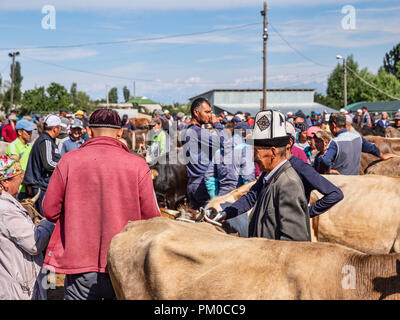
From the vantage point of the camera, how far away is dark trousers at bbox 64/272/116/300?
3.04 m

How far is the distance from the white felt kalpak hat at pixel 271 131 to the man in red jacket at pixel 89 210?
0.83 meters

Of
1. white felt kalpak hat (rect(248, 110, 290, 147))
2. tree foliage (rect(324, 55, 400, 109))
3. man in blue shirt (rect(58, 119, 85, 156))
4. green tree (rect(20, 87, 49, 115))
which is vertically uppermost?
tree foliage (rect(324, 55, 400, 109))

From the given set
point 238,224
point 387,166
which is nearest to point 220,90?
point 387,166

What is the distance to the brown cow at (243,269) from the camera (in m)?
2.27

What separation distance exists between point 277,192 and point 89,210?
1.19 m

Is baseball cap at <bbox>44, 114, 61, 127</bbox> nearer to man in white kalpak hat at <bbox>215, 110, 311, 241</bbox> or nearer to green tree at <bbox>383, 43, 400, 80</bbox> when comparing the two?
man in white kalpak hat at <bbox>215, 110, 311, 241</bbox>

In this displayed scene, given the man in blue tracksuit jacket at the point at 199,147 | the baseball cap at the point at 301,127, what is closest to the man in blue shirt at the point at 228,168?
the man in blue tracksuit jacket at the point at 199,147

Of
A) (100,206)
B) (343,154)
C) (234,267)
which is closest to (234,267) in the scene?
(234,267)

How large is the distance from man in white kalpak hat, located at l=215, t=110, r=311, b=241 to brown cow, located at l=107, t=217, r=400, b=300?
339 millimetres

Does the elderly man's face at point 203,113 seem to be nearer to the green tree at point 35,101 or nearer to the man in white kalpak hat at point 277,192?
the man in white kalpak hat at point 277,192

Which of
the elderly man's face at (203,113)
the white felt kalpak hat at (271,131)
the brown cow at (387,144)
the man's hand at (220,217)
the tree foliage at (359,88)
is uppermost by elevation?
the tree foliage at (359,88)

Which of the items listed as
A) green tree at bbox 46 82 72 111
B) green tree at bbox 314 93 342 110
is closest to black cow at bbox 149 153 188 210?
green tree at bbox 46 82 72 111
